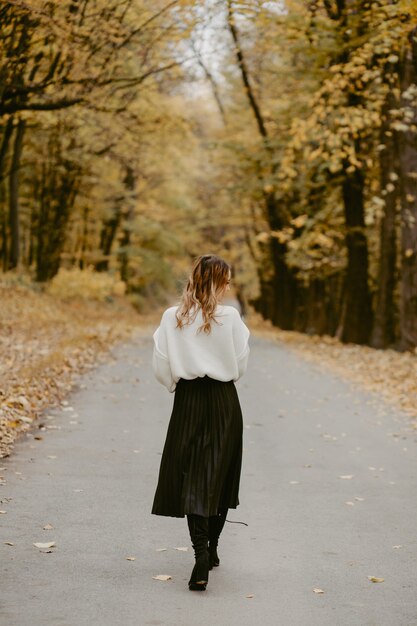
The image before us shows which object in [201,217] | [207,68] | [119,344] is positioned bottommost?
[119,344]

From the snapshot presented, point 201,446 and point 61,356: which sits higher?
point 201,446

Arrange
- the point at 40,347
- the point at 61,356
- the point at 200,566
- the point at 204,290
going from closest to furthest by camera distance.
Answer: the point at 200,566, the point at 204,290, the point at 61,356, the point at 40,347

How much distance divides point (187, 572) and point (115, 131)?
2113 cm

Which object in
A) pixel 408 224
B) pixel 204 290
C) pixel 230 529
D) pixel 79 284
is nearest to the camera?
pixel 204 290

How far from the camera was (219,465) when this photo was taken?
548 cm

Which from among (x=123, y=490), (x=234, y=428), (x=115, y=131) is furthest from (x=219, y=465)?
(x=115, y=131)

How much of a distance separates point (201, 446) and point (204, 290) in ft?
3.13

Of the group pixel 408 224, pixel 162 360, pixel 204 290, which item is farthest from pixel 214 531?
pixel 408 224

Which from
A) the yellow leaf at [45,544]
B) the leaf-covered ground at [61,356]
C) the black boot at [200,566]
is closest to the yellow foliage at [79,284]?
the leaf-covered ground at [61,356]

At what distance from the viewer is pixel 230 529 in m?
6.81

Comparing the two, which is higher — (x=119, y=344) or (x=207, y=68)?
(x=207, y=68)

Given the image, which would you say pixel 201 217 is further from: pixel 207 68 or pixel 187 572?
pixel 187 572

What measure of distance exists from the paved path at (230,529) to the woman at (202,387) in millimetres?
549

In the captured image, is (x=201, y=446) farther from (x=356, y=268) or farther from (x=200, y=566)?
(x=356, y=268)
